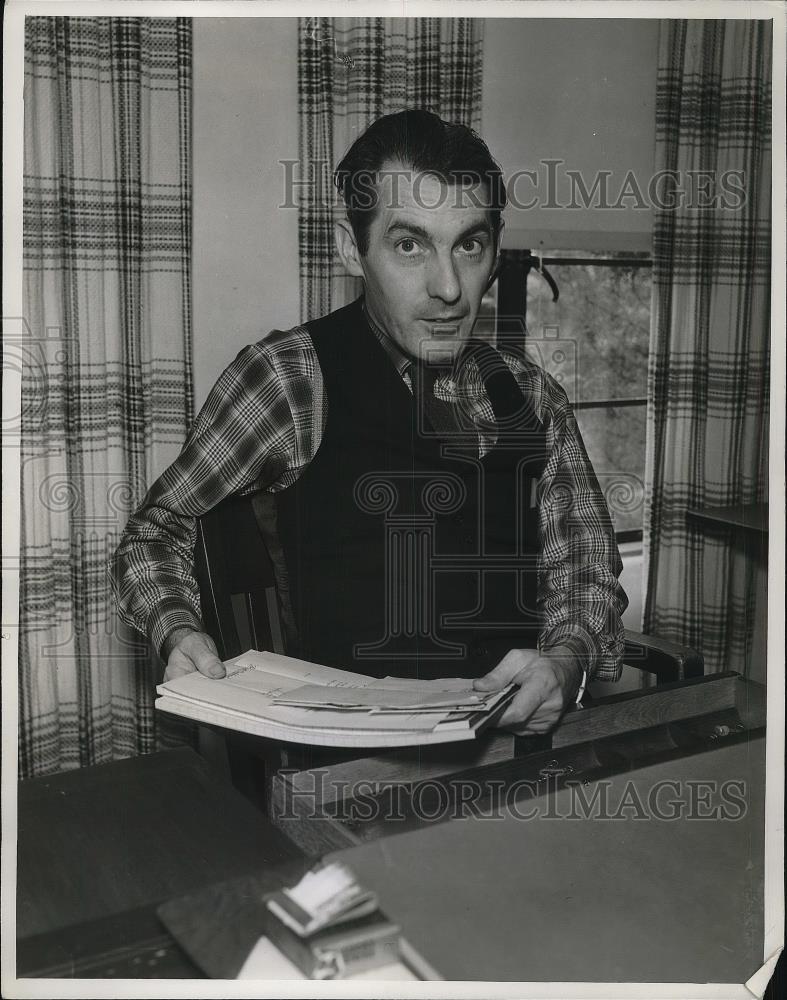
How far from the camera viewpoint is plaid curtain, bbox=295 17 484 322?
1268mm

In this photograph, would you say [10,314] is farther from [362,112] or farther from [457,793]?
[457,793]

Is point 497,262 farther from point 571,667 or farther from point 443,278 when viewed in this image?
point 571,667

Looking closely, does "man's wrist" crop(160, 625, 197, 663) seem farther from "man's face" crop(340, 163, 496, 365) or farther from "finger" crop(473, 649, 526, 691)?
"man's face" crop(340, 163, 496, 365)

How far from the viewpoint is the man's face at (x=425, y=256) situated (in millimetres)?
1267

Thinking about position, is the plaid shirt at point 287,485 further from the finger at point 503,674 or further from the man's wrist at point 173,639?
the finger at point 503,674

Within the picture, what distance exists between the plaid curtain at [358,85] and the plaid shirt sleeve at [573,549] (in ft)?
1.26

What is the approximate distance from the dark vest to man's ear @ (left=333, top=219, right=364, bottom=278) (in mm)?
87

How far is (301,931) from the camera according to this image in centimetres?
81

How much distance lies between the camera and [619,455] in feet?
5.01

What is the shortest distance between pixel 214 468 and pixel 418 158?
553 mm

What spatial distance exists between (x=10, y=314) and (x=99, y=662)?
562 mm

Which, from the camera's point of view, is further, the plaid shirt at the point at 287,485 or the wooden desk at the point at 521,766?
the plaid shirt at the point at 287,485

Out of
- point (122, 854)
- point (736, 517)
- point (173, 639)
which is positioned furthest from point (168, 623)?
point (736, 517)

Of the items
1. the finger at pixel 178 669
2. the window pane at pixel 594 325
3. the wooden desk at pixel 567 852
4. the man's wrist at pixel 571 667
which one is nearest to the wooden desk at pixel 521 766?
the wooden desk at pixel 567 852
